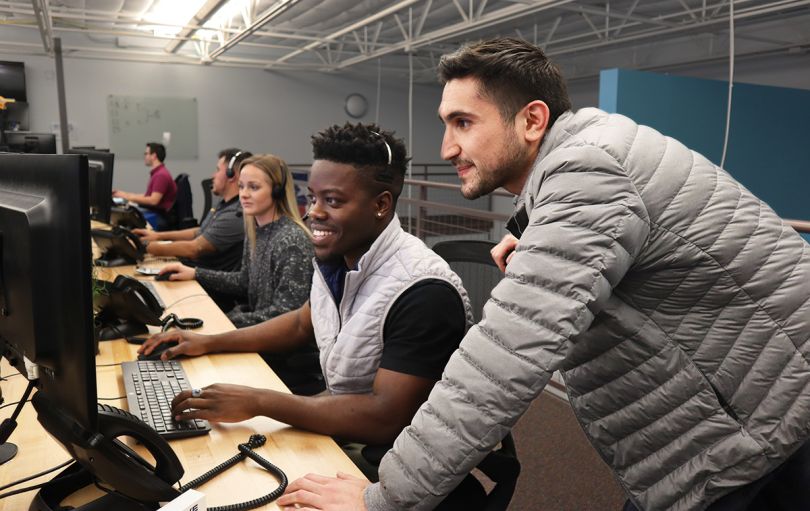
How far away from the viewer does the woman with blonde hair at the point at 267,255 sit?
2.33 metres

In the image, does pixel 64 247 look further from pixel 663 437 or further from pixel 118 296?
pixel 118 296

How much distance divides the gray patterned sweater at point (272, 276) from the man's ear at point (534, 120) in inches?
53.6

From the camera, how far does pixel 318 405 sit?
1.31m

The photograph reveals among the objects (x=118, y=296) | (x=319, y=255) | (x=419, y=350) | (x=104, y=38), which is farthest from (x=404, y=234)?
(x=104, y=38)

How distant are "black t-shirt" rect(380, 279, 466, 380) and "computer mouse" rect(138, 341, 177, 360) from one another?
71cm

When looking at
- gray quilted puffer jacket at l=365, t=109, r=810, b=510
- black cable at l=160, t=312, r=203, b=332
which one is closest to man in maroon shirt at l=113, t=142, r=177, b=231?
black cable at l=160, t=312, r=203, b=332

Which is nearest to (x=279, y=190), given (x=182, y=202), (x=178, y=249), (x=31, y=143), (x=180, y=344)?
(x=178, y=249)

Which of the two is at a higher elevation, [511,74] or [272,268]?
[511,74]

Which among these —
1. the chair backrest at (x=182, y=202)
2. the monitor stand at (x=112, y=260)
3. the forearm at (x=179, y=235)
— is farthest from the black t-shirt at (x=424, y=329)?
the chair backrest at (x=182, y=202)

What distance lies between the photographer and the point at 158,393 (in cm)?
144

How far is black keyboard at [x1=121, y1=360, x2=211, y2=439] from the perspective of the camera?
1.27 m

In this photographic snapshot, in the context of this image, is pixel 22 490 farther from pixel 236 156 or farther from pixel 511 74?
pixel 236 156

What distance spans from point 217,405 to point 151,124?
30.9 ft

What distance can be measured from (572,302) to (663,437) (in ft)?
1.20
